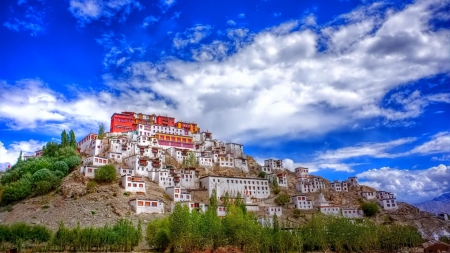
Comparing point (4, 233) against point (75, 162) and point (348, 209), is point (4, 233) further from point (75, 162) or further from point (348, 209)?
point (348, 209)

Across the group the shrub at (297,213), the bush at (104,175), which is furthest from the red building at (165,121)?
the shrub at (297,213)

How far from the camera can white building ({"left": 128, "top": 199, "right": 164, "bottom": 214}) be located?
59072 mm

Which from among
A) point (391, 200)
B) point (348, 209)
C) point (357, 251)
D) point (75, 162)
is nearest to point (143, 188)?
point (75, 162)

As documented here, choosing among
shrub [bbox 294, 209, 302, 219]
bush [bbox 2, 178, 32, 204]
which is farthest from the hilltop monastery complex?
bush [bbox 2, 178, 32, 204]

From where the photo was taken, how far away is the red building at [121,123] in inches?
3580

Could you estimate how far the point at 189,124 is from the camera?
336 ft

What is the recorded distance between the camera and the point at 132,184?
214 feet

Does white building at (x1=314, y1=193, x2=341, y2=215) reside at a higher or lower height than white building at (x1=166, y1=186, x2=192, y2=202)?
lower

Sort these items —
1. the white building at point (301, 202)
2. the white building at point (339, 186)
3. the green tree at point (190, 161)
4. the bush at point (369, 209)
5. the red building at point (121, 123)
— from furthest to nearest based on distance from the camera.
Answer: the red building at point (121, 123)
the white building at point (339, 186)
the green tree at point (190, 161)
the bush at point (369, 209)
the white building at point (301, 202)

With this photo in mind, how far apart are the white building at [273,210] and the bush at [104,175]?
93.6 feet

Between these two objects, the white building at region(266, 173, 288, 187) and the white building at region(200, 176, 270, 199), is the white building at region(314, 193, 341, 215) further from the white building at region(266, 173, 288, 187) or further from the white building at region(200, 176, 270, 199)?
the white building at region(200, 176, 270, 199)

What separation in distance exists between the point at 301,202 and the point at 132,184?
34.3 meters

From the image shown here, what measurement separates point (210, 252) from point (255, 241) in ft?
19.4

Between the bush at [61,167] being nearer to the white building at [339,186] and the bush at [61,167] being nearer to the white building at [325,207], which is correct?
the white building at [325,207]
